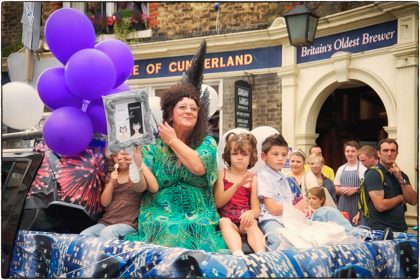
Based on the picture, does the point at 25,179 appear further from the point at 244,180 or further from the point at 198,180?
the point at 244,180

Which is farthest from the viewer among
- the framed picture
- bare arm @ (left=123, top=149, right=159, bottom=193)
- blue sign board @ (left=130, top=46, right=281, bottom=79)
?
blue sign board @ (left=130, top=46, right=281, bottom=79)

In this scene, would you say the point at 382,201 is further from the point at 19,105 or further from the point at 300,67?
the point at 300,67

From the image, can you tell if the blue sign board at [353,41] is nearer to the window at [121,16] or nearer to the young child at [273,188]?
the window at [121,16]

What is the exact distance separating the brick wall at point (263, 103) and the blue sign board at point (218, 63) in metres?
0.29

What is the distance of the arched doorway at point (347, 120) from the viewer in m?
10.3

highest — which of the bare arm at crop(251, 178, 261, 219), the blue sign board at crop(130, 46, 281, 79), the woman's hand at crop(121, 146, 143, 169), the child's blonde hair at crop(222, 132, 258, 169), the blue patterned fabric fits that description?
the blue sign board at crop(130, 46, 281, 79)

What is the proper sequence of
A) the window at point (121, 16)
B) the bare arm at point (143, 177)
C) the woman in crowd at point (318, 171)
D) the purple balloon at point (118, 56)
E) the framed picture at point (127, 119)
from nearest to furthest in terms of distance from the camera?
the framed picture at point (127, 119)
the bare arm at point (143, 177)
the purple balloon at point (118, 56)
the woman in crowd at point (318, 171)
the window at point (121, 16)

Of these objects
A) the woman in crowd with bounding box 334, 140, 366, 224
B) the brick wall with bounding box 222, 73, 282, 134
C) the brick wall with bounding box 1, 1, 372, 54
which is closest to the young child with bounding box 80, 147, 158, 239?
the woman in crowd with bounding box 334, 140, 366, 224

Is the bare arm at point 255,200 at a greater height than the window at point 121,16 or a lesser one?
lesser

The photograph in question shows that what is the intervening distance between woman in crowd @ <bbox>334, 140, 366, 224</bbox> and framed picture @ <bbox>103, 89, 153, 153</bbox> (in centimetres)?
355

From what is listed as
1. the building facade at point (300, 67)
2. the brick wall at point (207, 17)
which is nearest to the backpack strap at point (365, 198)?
the building facade at point (300, 67)

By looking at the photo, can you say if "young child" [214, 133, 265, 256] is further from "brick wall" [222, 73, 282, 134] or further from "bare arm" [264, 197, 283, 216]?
"brick wall" [222, 73, 282, 134]

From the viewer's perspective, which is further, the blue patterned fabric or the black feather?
the black feather

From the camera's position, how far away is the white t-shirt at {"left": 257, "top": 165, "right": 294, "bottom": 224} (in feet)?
10.4
